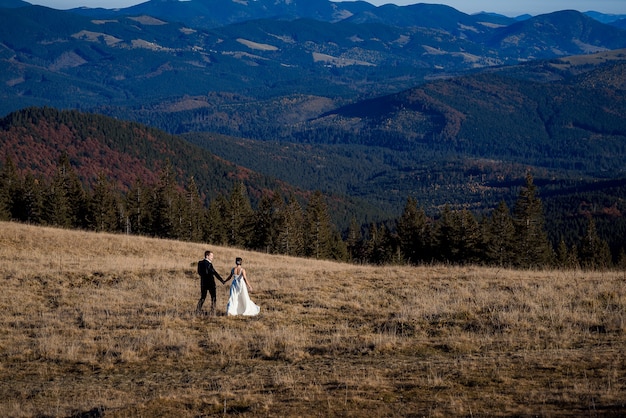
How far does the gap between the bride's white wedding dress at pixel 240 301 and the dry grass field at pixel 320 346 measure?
0.54 meters

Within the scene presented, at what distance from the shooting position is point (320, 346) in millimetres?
17016

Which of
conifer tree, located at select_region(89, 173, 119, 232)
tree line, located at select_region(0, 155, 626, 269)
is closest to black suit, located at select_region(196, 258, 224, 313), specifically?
tree line, located at select_region(0, 155, 626, 269)

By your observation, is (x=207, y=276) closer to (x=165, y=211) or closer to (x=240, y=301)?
(x=240, y=301)

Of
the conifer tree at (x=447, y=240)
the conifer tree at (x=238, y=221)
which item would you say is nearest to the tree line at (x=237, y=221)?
the conifer tree at (x=238, y=221)

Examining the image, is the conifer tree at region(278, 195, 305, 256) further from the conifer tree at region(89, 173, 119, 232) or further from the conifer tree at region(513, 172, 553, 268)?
the conifer tree at region(513, 172, 553, 268)

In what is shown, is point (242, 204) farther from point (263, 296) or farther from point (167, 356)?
point (167, 356)

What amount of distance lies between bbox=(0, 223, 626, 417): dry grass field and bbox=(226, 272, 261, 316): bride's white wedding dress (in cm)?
54

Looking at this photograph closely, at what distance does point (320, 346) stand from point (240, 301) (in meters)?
4.80

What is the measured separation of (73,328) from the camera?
64.1 ft

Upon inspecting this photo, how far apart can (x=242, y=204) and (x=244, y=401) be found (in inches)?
2808

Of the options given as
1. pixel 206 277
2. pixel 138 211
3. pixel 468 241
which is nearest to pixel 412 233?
pixel 468 241

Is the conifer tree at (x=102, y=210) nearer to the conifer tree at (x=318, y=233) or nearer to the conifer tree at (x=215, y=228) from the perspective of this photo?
the conifer tree at (x=215, y=228)

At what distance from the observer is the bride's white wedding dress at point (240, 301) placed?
20.8 meters

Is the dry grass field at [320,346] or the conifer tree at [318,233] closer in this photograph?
the dry grass field at [320,346]
